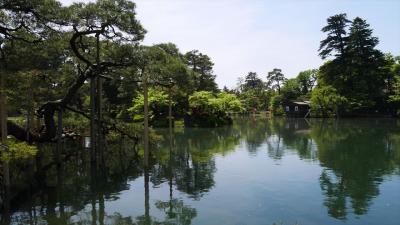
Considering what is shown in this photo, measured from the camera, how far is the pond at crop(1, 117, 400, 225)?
33.0ft

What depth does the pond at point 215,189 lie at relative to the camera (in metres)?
10.1

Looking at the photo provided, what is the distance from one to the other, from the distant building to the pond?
40.7m

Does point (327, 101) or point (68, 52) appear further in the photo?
point (327, 101)

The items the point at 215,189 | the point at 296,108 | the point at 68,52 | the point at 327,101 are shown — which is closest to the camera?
the point at 215,189

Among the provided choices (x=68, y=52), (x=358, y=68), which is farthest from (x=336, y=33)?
(x=68, y=52)

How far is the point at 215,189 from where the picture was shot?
42.5 ft

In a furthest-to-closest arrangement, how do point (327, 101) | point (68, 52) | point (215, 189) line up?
point (327, 101), point (68, 52), point (215, 189)

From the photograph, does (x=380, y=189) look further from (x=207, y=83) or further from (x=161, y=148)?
(x=207, y=83)

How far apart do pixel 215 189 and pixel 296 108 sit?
5333cm

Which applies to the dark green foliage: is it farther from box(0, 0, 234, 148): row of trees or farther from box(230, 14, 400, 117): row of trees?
box(0, 0, 234, 148): row of trees

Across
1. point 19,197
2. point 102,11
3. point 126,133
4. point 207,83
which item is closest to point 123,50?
point 102,11

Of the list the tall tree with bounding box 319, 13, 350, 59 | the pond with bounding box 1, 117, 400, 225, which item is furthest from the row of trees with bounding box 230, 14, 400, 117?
the pond with bounding box 1, 117, 400, 225

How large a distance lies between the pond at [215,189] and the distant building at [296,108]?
4069 cm

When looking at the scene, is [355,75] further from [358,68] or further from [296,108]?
[296,108]
